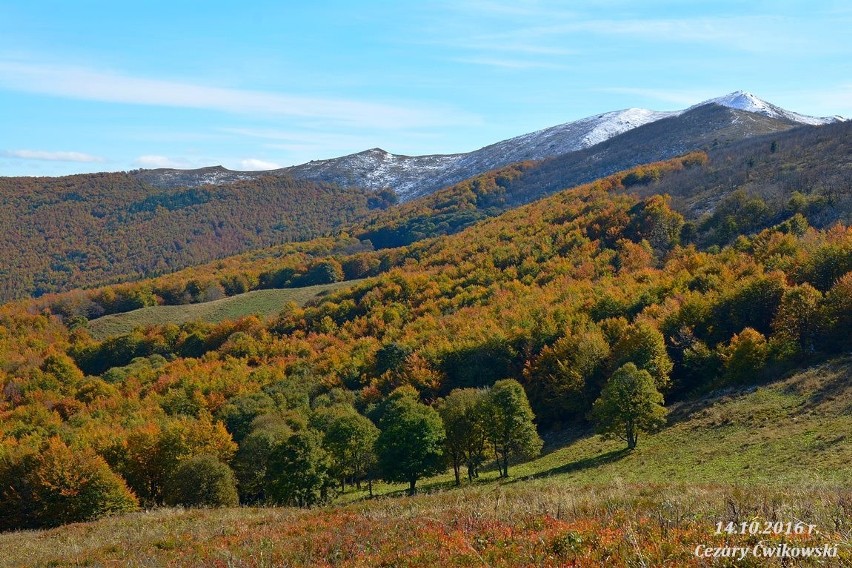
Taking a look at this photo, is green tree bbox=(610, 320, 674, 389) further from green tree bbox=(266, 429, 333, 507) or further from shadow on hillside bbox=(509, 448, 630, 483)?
green tree bbox=(266, 429, 333, 507)

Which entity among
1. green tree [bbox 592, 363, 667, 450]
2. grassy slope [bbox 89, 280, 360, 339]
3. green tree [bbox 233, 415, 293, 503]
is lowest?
green tree [bbox 233, 415, 293, 503]

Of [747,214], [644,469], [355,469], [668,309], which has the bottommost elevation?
[355,469]

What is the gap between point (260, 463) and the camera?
5816 cm

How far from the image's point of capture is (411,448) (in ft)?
170

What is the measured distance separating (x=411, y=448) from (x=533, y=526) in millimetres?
37009

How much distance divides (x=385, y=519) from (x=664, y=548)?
1034 centimetres

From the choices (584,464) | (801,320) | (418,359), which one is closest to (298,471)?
(584,464)

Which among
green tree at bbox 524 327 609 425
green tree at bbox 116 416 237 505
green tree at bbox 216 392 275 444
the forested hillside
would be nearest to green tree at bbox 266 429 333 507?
the forested hillside

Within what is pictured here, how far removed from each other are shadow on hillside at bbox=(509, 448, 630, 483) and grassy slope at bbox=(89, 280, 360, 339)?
116 meters

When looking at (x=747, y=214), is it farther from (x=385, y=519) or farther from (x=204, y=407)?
(x=385, y=519)

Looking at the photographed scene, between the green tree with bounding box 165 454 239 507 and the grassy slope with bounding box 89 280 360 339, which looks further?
the grassy slope with bounding box 89 280 360 339

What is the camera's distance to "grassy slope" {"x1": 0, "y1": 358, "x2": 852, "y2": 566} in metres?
13.4

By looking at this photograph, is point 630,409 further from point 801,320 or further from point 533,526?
point 533,526

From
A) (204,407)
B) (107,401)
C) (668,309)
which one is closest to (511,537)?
(668,309)
